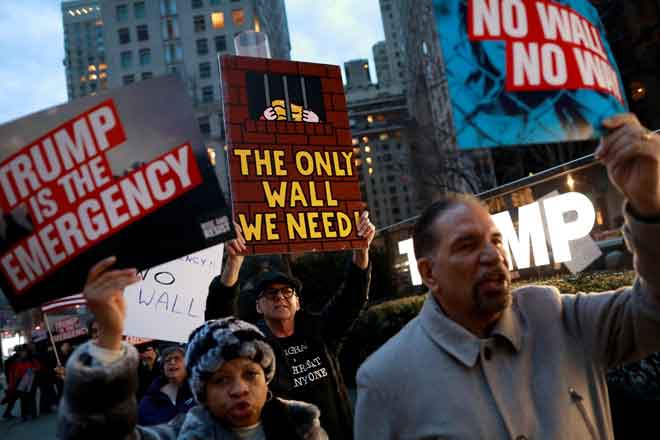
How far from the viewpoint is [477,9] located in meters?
2.18

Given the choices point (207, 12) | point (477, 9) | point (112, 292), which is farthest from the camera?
point (207, 12)

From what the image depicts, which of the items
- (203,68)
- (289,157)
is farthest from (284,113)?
(203,68)

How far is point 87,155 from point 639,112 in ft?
60.7

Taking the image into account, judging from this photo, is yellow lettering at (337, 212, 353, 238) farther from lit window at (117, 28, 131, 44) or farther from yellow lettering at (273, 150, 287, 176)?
lit window at (117, 28, 131, 44)

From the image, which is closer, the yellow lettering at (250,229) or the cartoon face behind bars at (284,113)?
the yellow lettering at (250,229)

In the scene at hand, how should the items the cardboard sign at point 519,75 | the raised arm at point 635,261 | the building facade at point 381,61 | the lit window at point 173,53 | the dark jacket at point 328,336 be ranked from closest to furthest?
the raised arm at point 635,261
the cardboard sign at point 519,75
the dark jacket at point 328,336
the lit window at point 173,53
the building facade at point 381,61

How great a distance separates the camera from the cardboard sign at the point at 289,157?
3.58 meters

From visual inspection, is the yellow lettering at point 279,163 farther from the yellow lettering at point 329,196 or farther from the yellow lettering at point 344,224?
the yellow lettering at point 344,224

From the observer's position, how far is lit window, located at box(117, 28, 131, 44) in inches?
2643

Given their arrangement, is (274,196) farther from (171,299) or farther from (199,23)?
(199,23)

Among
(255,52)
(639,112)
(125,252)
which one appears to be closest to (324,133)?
(255,52)

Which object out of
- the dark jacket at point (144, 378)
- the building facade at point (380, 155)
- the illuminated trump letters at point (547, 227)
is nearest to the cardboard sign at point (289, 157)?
the illuminated trump letters at point (547, 227)

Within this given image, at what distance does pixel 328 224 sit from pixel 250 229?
54 cm

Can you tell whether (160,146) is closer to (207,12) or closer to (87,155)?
(87,155)
